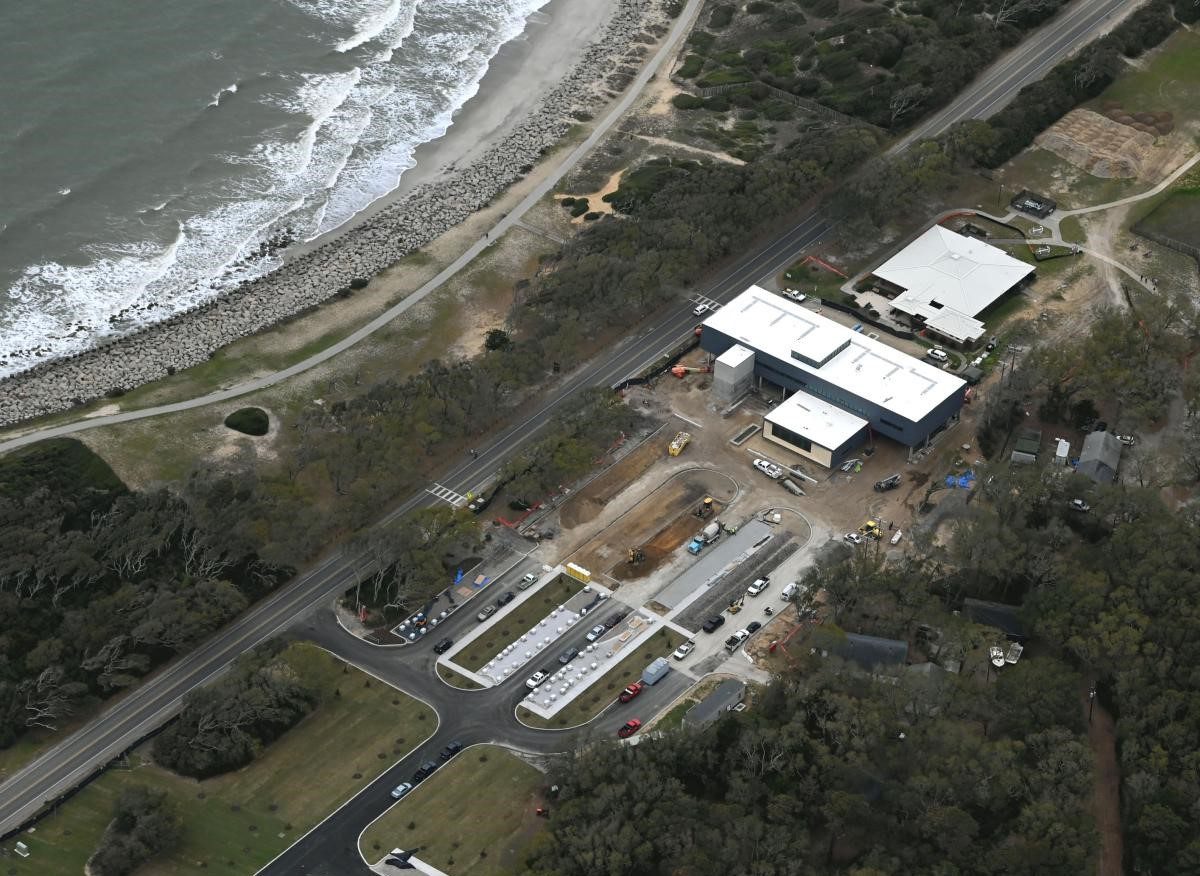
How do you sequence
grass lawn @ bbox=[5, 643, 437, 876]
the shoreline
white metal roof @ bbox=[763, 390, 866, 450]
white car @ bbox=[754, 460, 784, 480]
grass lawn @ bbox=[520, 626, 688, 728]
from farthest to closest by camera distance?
the shoreline
white metal roof @ bbox=[763, 390, 866, 450]
white car @ bbox=[754, 460, 784, 480]
grass lawn @ bbox=[520, 626, 688, 728]
grass lawn @ bbox=[5, 643, 437, 876]

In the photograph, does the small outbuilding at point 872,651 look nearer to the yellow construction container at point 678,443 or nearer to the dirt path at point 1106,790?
the dirt path at point 1106,790

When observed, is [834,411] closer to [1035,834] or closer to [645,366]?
[645,366]

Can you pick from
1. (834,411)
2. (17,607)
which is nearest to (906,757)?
(834,411)

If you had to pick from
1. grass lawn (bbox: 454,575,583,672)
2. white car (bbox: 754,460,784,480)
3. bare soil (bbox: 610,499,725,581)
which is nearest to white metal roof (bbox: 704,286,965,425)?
white car (bbox: 754,460,784,480)

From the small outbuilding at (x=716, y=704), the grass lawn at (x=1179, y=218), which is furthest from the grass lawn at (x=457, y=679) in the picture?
the grass lawn at (x=1179, y=218)

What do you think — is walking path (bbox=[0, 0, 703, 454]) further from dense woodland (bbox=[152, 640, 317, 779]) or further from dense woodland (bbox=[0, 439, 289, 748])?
dense woodland (bbox=[152, 640, 317, 779])

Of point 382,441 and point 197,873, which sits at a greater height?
point 382,441
